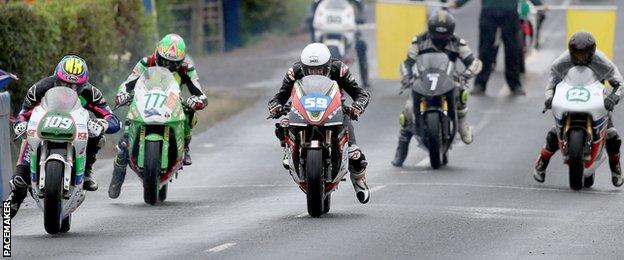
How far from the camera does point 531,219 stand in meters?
16.6

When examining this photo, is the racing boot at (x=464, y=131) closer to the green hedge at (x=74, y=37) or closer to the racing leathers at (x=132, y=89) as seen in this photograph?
the racing leathers at (x=132, y=89)

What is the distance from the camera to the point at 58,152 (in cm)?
1538

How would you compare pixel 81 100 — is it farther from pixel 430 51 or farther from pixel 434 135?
pixel 430 51

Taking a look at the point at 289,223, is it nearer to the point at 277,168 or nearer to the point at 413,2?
the point at 277,168

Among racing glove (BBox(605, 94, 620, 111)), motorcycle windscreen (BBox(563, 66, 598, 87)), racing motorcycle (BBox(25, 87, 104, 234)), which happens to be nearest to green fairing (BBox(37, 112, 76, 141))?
racing motorcycle (BBox(25, 87, 104, 234))

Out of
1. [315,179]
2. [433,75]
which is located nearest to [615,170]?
[433,75]

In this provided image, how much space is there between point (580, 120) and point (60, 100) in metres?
6.05

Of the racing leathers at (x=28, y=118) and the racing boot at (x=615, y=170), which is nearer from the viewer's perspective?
the racing leathers at (x=28, y=118)

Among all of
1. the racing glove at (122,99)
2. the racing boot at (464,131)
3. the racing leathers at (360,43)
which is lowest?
the racing leathers at (360,43)

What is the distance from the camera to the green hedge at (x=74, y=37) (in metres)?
22.7

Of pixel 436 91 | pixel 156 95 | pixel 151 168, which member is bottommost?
pixel 436 91

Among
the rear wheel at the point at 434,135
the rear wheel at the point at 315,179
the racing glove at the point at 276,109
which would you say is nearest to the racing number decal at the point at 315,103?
the rear wheel at the point at 315,179

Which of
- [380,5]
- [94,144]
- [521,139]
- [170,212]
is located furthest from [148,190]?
[380,5]

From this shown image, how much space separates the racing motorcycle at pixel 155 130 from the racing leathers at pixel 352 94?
1427 mm
